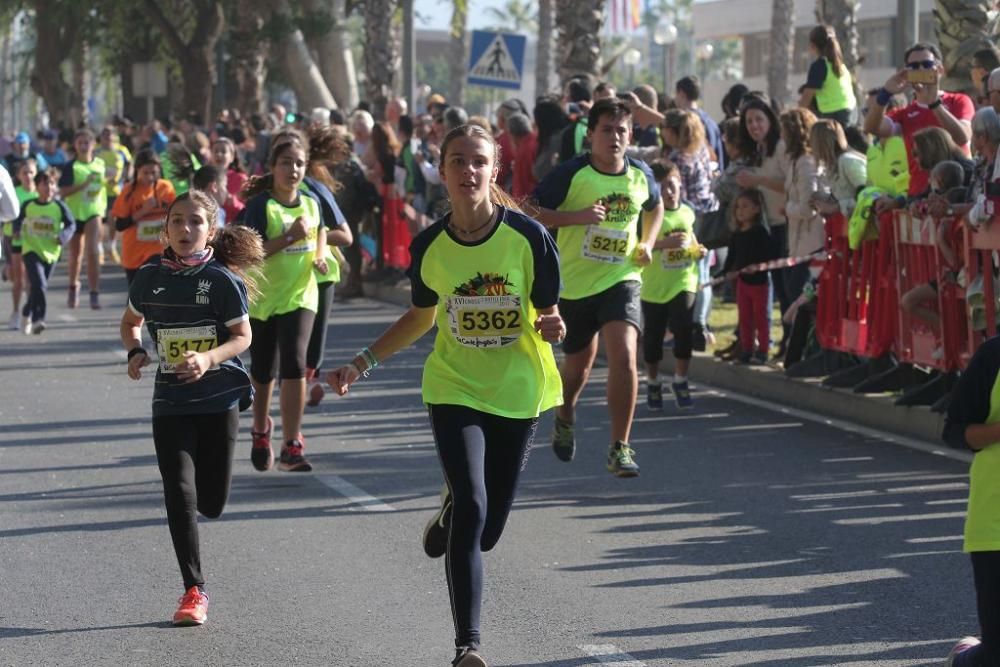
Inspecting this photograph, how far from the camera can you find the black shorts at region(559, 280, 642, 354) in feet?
32.7

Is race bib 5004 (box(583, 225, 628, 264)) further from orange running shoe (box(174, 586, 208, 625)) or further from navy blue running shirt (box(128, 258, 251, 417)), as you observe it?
orange running shoe (box(174, 586, 208, 625))

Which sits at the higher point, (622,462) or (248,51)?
(248,51)

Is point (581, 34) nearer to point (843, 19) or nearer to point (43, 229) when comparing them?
point (843, 19)

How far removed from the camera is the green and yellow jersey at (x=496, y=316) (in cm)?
665

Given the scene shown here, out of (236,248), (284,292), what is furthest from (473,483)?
(284,292)

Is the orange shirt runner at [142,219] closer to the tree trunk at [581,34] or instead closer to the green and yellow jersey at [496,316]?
the tree trunk at [581,34]

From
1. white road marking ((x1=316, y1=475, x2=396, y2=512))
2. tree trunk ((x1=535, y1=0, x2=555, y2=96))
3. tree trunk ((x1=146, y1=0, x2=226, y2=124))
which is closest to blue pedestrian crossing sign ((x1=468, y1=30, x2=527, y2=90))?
white road marking ((x1=316, y1=475, x2=396, y2=512))

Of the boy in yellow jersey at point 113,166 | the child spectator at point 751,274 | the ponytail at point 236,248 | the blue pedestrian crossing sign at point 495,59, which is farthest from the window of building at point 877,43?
the ponytail at point 236,248

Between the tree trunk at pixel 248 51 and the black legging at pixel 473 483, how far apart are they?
31.9m

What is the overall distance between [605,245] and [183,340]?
3.04 meters

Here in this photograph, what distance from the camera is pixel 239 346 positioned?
24.9 feet

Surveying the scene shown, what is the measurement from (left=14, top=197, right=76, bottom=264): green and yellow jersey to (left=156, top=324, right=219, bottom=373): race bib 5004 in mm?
10981

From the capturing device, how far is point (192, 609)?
23.7ft

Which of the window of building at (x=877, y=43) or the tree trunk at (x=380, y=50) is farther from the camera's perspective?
the window of building at (x=877, y=43)
